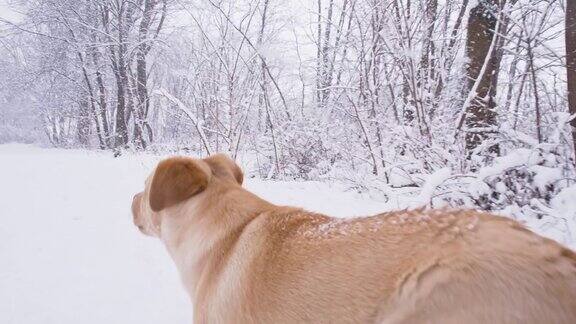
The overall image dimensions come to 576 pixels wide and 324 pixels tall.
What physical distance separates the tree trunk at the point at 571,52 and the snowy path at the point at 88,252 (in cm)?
255

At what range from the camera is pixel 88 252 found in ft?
16.2

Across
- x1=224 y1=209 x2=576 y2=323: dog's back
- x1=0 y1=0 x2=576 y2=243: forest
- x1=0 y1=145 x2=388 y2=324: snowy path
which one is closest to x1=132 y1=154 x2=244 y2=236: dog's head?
x1=224 y1=209 x2=576 y2=323: dog's back

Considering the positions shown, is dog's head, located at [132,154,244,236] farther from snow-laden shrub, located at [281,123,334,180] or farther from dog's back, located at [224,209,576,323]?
snow-laden shrub, located at [281,123,334,180]

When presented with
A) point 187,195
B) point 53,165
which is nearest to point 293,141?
point 53,165

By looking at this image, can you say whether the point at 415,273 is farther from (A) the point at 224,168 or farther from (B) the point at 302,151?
(B) the point at 302,151

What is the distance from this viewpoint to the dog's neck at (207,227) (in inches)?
93.9

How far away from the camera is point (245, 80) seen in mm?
14305

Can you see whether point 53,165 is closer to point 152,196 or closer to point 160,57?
point 152,196

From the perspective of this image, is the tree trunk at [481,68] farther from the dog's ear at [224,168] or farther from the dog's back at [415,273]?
the dog's back at [415,273]

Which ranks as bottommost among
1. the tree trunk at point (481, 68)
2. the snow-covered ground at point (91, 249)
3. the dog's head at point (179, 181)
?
the snow-covered ground at point (91, 249)

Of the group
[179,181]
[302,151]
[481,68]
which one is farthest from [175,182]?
[302,151]

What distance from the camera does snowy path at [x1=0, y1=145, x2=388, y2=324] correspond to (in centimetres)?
359

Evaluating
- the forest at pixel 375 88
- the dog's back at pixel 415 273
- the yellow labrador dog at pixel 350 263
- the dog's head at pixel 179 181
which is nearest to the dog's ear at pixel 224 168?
the dog's head at pixel 179 181

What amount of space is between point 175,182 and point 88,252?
3.06 metres
